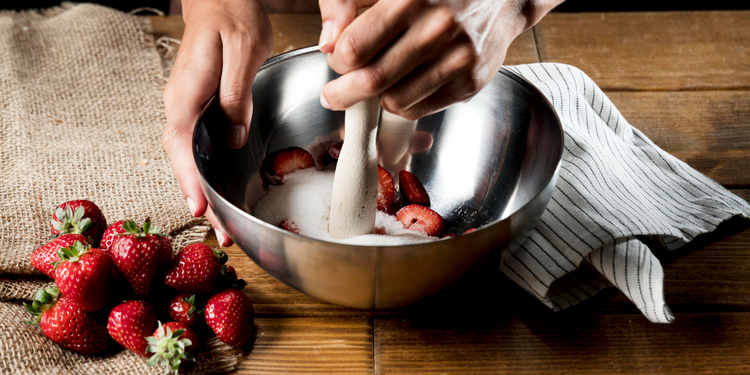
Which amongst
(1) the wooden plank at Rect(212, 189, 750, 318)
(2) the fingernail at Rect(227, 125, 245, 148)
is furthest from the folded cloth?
(2) the fingernail at Rect(227, 125, 245, 148)

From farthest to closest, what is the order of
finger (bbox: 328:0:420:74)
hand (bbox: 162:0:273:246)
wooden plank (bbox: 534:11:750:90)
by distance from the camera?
1. wooden plank (bbox: 534:11:750:90)
2. hand (bbox: 162:0:273:246)
3. finger (bbox: 328:0:420:74)

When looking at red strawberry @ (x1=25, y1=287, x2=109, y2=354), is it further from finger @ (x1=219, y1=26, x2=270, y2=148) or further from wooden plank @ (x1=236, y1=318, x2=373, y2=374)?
finger @ (x1=219, y1=26, x2=270, y2=148)

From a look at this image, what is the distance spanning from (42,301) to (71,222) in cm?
10

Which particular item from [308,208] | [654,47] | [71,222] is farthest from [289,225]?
[654,47]

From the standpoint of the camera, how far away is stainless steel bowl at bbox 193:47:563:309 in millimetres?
555

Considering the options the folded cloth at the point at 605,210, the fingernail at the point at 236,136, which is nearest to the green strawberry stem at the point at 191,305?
the fingernail at the point at 236,136

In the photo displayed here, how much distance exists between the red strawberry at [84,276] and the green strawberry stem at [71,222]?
0.07m

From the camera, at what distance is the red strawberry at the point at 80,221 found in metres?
0.71

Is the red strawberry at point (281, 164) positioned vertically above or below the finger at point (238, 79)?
Answer: below

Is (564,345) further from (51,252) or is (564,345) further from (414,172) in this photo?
(51,252)

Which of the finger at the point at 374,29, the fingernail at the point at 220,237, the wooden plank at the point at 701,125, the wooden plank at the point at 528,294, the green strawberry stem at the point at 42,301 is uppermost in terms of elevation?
the finger at the point at 374,29

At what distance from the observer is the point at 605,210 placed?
2.43 ft

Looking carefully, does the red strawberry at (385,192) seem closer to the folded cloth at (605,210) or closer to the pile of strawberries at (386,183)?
the pile of strawberries at (386,183)

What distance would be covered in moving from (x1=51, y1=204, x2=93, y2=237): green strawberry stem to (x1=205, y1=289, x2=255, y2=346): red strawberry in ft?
0.59
